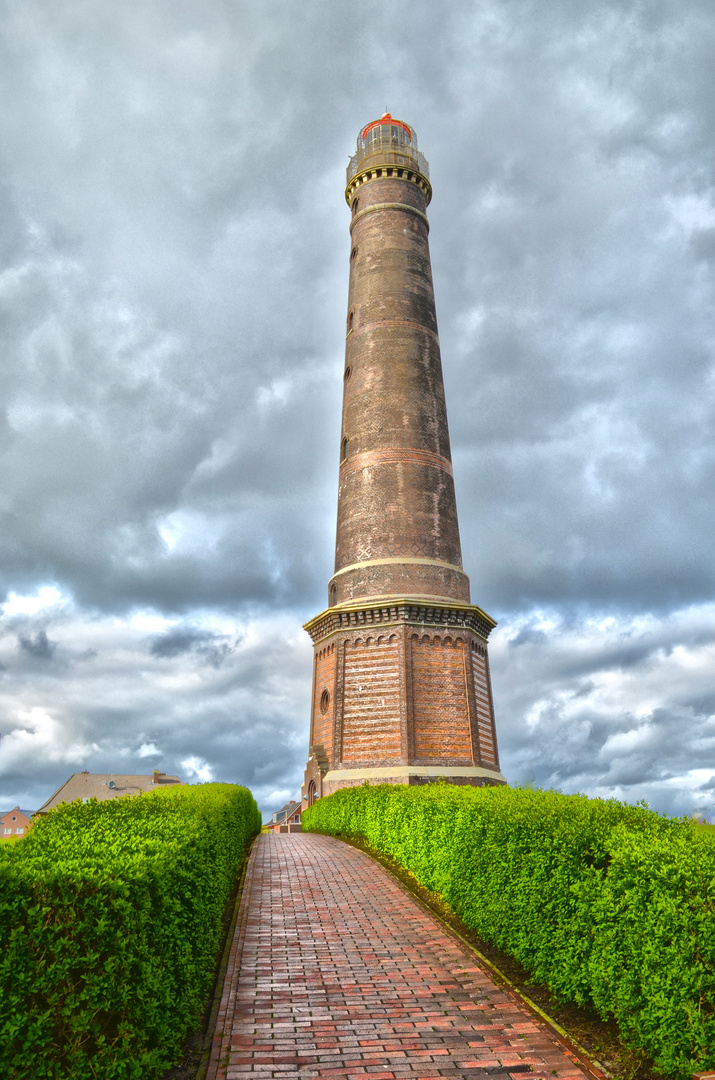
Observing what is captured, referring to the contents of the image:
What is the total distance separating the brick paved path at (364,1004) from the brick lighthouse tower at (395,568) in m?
11.4

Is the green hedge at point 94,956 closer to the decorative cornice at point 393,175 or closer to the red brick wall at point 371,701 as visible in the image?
the red brick wall at point 371,701

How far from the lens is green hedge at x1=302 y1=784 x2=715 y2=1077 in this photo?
575 centimetres

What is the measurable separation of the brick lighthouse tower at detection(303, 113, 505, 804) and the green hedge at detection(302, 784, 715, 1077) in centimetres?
1165

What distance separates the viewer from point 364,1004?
7.71 meters

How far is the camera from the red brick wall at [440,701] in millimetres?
23094

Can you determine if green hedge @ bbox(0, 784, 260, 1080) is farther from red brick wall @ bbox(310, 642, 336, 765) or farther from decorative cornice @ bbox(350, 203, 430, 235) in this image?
decorative cornice @ bbox(350, 203, 430, 235)

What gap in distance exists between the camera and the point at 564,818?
27.3 feet

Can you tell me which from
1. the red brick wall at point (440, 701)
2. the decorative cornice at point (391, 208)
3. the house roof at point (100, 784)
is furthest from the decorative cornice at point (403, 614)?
the house roof at point (100, 784)

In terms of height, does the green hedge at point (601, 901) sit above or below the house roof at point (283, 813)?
below

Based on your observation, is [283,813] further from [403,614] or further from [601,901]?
[601,901]

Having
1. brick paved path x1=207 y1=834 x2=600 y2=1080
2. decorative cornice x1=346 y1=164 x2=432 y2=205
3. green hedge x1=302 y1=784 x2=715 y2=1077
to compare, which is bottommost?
brick paved path x1=207 y1=834 x2=600 y2=1080

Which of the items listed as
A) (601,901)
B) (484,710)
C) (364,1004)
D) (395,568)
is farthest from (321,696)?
(601,901)

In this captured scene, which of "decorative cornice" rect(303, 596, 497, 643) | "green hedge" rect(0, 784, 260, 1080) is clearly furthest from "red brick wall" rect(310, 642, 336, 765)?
"green hedge" rect(0, 784, 260, 1080)

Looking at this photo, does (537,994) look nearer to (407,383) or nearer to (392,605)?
(392,605)
